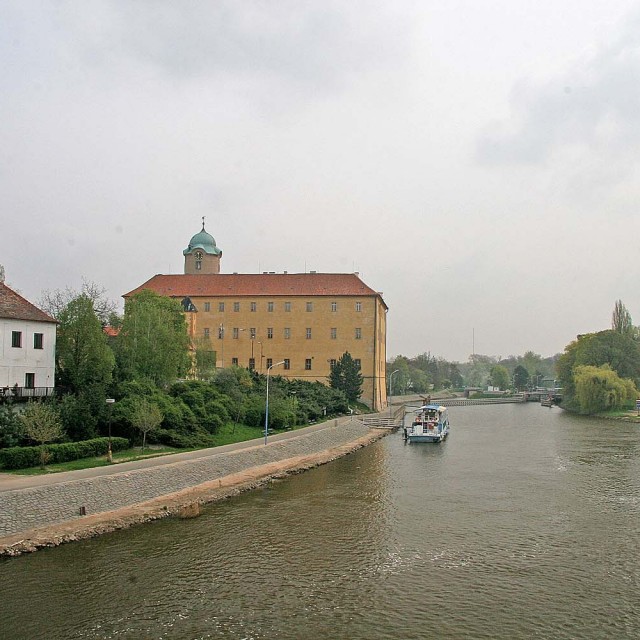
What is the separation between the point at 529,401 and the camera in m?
121

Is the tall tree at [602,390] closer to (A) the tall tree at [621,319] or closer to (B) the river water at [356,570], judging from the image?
(A) the tall tree at [621,319]

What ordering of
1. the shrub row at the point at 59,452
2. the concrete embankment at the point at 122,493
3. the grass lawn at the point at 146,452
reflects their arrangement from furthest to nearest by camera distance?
the grass lawn at the point at 146,452
the shrub row at the point at 59,452
the concrete embankment at the point at 122,493

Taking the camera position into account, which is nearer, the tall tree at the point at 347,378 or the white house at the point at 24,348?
the white house at the point at 24,348

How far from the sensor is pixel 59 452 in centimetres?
2556

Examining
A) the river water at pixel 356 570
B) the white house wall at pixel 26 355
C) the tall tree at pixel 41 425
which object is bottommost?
the river water at pixel 356 570

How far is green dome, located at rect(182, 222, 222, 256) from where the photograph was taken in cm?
8494

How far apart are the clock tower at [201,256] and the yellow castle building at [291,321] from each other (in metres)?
6.84

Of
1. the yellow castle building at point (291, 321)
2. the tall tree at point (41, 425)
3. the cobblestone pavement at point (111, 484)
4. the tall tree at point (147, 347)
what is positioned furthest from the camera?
the yellow castle building at point (291, 321)

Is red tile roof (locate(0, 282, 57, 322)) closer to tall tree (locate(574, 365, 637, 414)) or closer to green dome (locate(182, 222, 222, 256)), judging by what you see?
green dome (locate(182, 222, 222, 256))

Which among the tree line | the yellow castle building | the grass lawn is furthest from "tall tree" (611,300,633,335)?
the grass lawn

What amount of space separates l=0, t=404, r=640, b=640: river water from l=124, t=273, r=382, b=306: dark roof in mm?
45541

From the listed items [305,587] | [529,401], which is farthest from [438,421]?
[529,401]

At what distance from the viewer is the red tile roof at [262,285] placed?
74562 millimetres

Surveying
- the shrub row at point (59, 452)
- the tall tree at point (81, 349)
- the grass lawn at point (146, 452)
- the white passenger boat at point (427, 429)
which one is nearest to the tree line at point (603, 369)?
the white passenger boat at point (427, 429)
